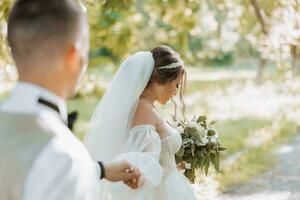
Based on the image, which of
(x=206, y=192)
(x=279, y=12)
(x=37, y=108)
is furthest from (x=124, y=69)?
(x=279, y=12)

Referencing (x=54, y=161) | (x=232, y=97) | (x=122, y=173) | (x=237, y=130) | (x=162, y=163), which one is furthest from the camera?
(x=232, y=97)

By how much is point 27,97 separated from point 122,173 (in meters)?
0.62

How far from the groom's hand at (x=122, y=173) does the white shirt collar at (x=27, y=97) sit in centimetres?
50

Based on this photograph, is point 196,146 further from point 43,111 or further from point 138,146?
point 43,111

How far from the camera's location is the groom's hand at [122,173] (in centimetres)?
229

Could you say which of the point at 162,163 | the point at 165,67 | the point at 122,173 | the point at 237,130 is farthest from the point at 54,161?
the point at 237,130

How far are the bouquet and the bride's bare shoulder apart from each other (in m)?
0.53

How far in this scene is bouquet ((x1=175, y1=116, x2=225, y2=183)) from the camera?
4.66 meters

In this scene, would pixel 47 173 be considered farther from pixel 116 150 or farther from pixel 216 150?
pixel 216 150

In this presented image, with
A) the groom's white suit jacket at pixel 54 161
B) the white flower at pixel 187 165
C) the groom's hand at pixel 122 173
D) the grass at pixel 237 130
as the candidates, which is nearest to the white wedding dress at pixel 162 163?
the white flower at pixel 187 165

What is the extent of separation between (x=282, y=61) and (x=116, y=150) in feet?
28.2

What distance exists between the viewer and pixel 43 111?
1.84 m

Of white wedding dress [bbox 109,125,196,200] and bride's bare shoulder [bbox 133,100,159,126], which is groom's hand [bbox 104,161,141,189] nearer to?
white wedding dress [bbox 109,125,196,200]

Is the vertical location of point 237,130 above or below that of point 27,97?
below
